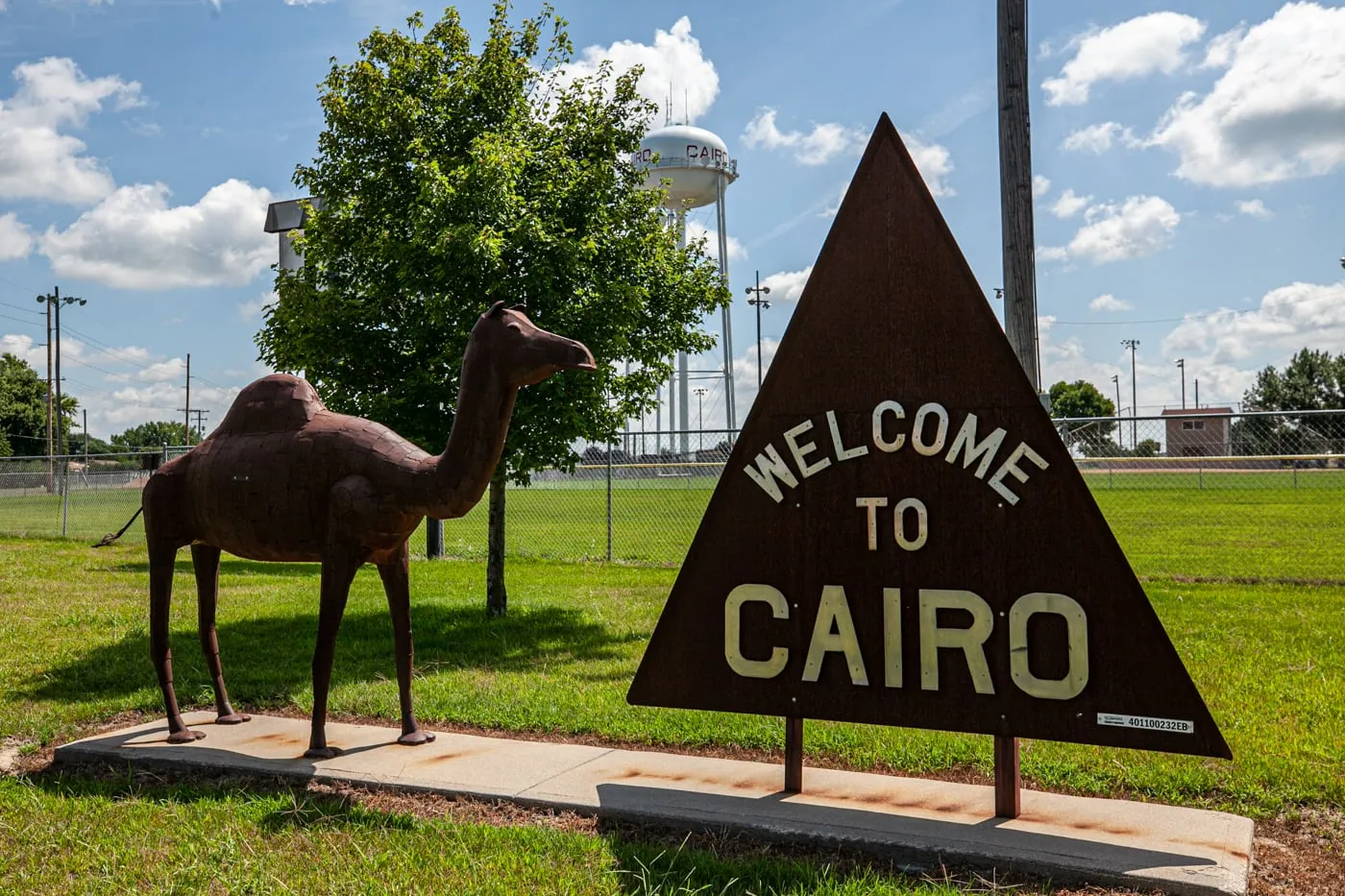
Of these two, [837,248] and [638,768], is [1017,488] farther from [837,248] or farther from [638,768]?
[638,768]

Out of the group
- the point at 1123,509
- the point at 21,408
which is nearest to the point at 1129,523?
the point at 1123,509

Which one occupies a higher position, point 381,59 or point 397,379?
point 381,59

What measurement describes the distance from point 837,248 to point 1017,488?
1.38 m

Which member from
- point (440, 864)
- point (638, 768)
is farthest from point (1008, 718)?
point (440, 864)

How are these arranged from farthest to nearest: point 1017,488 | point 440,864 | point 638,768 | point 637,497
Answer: point 637,497 < point 638,768 < point 1017,488 < point 440,864

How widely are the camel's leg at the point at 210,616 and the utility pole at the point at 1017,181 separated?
5151mm

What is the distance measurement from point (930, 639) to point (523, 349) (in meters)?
2.34

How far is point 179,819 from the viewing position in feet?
15.4

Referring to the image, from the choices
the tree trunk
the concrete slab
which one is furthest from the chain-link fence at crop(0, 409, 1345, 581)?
the concrete slab

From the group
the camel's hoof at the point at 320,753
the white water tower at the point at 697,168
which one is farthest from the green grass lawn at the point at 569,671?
the white water tower at the point at 697,168

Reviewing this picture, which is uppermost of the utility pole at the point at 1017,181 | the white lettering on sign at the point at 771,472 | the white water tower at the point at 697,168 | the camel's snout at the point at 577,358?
the white water tower at the point at 697,168

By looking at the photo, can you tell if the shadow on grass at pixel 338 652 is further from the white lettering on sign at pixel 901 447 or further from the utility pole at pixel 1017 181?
the utility pole at pixel 1017 181

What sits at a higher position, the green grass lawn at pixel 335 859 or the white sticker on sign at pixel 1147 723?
the white sticker on sign at pixel 1147 723

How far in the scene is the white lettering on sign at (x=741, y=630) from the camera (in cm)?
471
